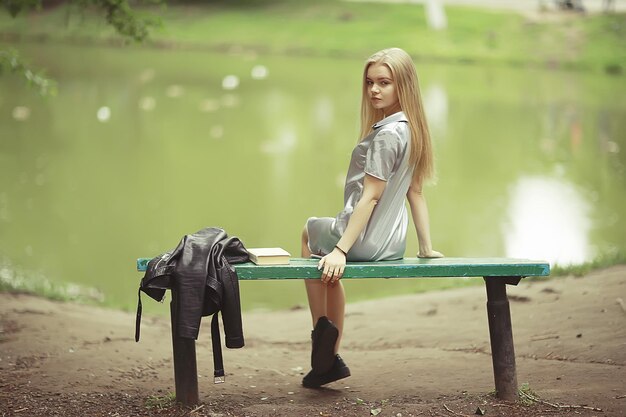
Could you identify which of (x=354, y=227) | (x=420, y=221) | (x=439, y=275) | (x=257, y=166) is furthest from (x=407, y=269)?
(x=257, y=166)

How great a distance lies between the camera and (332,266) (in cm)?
346

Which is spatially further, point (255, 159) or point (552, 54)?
point (552, 54)

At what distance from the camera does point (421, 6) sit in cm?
2730

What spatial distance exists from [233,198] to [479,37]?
15599mm

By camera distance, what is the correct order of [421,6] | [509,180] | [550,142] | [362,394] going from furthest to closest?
[421,6]
[550,142]
[509,180]
[362,394]

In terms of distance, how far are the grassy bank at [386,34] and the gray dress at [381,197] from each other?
1957 centimetres

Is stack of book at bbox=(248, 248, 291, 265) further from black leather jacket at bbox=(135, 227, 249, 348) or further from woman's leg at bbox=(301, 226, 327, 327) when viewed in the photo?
woman's leg at bbox=(301, 226, 327, 327)

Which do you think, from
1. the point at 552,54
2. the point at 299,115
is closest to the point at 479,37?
the point at 552,54

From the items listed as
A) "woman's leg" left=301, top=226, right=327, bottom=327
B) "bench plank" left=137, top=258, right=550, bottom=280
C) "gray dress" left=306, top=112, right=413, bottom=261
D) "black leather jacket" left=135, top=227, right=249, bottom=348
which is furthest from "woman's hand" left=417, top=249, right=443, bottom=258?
"black leather jacket" left=135, top=227, right=249, bottom=348

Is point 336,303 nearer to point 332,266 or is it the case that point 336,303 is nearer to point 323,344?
point 323,344

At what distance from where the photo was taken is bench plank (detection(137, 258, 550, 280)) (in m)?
3.46

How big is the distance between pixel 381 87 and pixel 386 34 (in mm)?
20991

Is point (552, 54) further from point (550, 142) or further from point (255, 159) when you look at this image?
point (255, 159)

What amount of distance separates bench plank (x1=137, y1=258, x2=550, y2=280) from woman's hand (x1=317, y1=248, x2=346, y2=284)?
31 mm
